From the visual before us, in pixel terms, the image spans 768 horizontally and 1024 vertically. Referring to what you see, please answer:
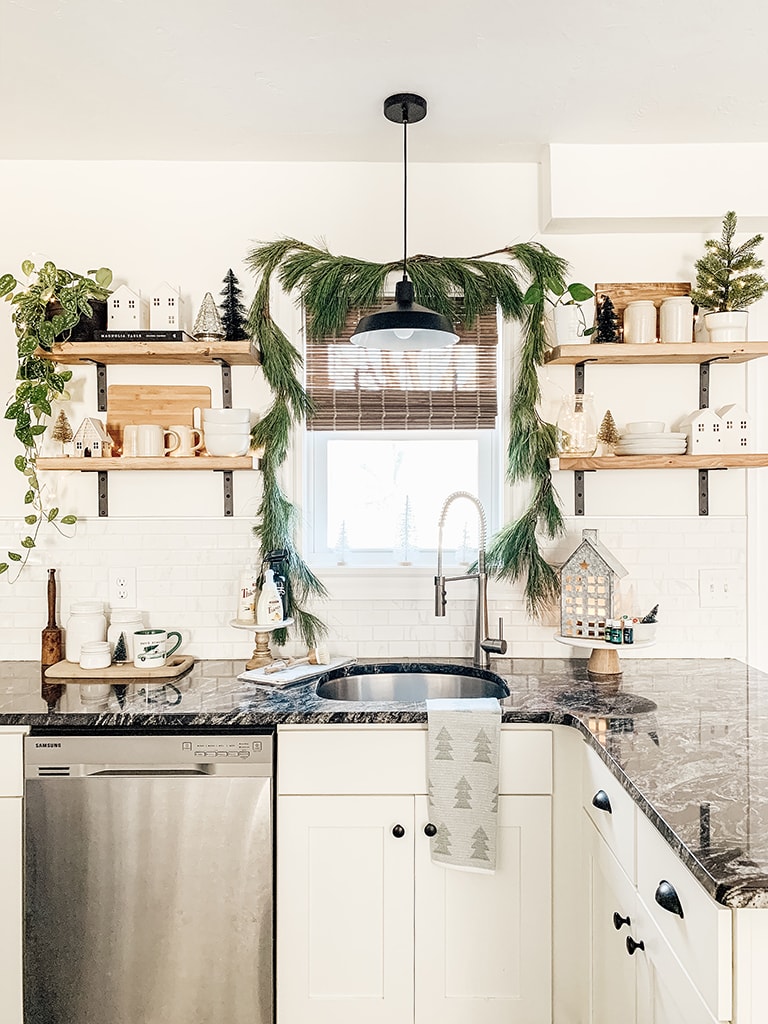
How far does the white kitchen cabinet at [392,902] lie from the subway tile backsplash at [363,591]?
695 mm

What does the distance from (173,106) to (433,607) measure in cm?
175

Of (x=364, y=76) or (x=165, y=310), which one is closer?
(x=364, y=76)

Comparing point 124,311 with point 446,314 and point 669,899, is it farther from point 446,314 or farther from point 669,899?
point 669,899

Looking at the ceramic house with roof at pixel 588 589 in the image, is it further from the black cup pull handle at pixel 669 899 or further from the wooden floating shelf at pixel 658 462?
the black cup pull handle at pixel 669 899

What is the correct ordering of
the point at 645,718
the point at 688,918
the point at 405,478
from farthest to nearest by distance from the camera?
the point at 405,478, the point at 645,718, the point at 688,918

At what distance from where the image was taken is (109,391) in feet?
9.24

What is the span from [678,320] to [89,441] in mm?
1937

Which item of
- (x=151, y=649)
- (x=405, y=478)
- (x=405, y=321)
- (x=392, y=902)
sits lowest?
(x=392, y=902)

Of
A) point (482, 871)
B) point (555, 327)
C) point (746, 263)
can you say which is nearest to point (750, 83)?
point (746, 263)

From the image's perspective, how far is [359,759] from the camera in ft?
7.07

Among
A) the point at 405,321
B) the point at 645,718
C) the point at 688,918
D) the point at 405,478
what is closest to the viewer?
the point at 688,918

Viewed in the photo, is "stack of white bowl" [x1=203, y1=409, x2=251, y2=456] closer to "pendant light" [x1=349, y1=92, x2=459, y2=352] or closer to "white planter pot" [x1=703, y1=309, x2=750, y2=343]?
"pendant light" [x1=349, y1=92, x2=459, y2=352]

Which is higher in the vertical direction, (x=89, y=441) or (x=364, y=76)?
(x=364, y=76)

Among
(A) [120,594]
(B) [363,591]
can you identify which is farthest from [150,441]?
(B) [363,591]
